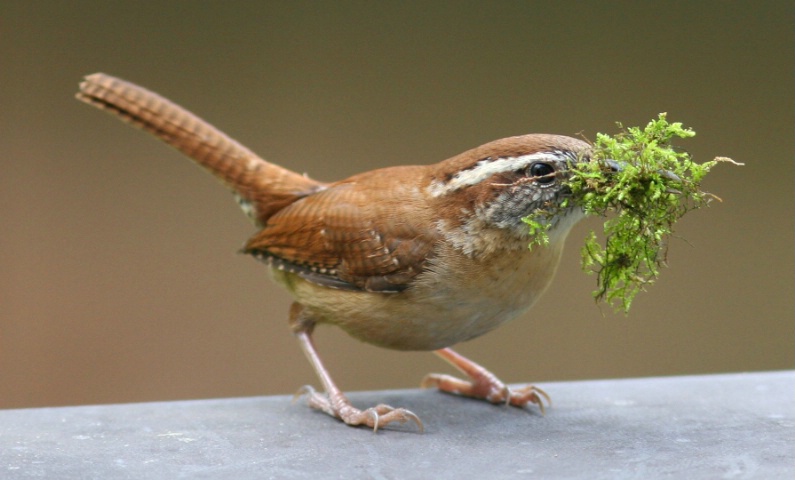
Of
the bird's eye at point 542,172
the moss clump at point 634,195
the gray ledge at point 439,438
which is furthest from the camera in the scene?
the bird's eye at point 542,172

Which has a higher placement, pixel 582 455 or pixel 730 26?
pixel 730 26

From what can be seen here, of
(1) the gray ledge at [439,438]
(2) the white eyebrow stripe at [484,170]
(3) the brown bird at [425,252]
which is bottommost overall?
(1) the gray ledge at [439,438]

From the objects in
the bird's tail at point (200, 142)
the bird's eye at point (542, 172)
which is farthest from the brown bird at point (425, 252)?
the bird's tail at point (200, 142)

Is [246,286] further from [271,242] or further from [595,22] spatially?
[595,22]

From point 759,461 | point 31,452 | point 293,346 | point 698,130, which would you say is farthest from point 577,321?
point 31,452

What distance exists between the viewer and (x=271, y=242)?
369 cm

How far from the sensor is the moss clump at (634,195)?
2.85 m

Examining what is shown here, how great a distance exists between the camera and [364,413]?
10.9 feet

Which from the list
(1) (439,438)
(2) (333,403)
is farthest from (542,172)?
(2) (333,403)

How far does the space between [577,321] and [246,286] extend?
207cm

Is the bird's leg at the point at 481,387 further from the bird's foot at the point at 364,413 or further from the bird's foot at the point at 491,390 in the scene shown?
the bird's foot at the point at 364,413

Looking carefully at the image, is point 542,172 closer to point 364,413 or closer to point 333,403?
point 364,413

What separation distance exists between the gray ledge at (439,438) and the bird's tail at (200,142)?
→ 84 cm

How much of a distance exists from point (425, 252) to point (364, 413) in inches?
23.7
